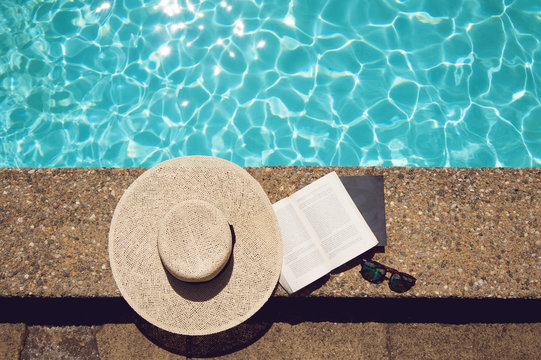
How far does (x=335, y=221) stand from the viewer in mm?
2951

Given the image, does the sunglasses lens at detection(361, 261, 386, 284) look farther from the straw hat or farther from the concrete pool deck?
the straw hat

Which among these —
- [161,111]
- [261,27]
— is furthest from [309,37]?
[161,111]

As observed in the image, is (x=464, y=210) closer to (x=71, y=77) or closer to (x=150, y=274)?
(x=150, y=274)

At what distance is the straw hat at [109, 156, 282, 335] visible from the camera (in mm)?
2303

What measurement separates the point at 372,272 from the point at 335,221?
45cm

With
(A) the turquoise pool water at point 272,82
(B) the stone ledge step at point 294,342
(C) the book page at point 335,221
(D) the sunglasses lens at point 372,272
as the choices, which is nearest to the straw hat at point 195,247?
(C) the book page at point 335,221

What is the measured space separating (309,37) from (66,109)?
2812 mm

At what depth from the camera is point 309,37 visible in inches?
179

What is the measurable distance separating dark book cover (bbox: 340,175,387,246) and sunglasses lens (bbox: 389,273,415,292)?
0.25 m

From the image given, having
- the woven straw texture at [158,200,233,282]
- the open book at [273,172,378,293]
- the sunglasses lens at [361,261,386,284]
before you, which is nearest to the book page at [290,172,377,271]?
the open book at [273,172,378,293]

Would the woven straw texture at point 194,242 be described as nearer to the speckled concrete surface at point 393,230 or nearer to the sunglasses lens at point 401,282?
the speckled concrete surface at point 393,230

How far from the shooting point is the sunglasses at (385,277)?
9.56ft

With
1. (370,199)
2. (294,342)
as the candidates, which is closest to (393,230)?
(370,199)

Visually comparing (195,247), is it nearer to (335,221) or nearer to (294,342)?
(335,221)
